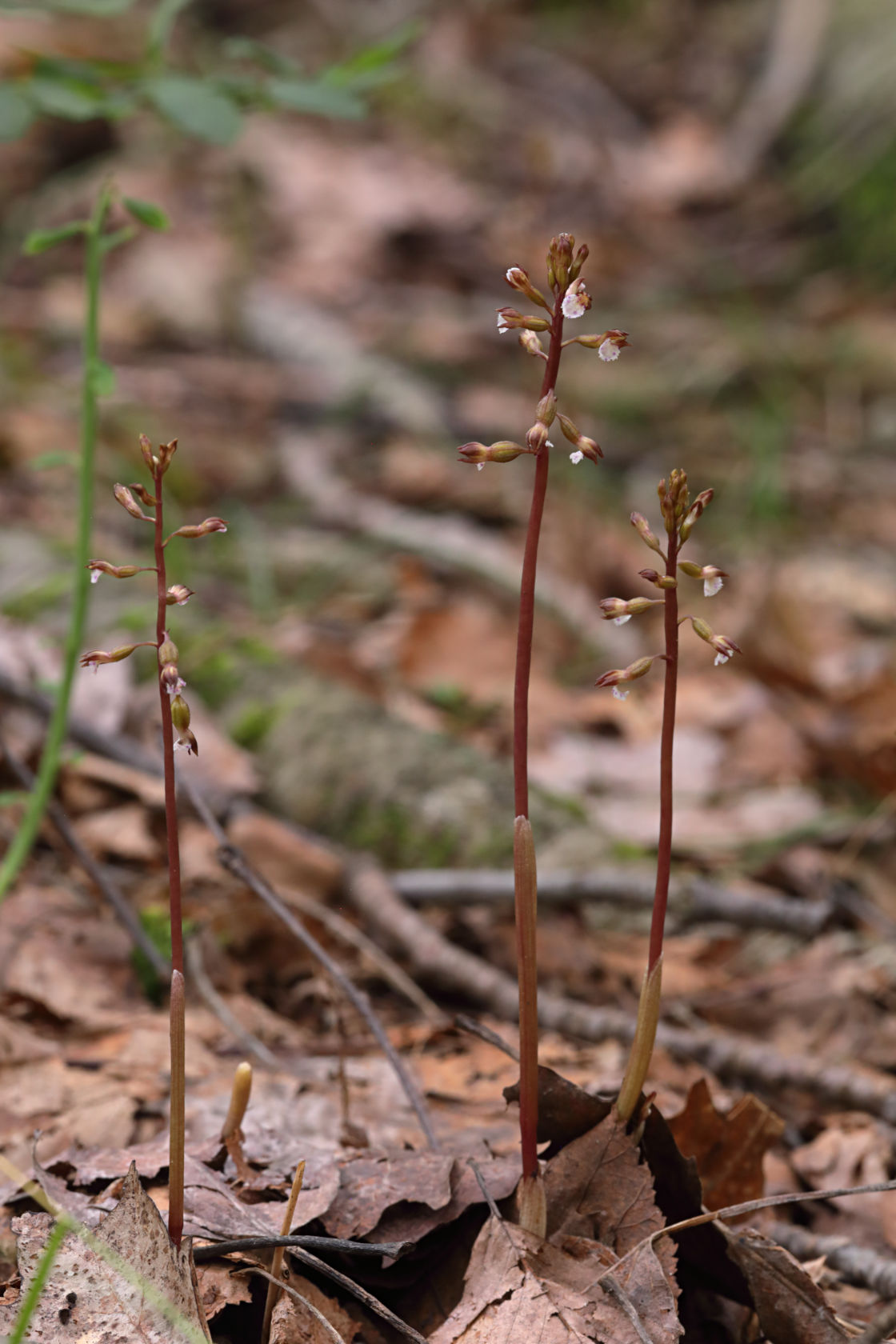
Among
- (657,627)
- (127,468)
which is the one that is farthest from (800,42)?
(127,468)

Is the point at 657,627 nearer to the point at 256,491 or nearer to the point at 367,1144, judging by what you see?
the point at 256,491

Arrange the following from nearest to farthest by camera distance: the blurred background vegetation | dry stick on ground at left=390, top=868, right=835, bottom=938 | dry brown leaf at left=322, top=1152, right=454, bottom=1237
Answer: dry brown leaf at left=322, top=1152, right=454, bottom=1237 < dry stick on ground at left=390, top=868, right=835, bottom=938 < the blurred background vegetation

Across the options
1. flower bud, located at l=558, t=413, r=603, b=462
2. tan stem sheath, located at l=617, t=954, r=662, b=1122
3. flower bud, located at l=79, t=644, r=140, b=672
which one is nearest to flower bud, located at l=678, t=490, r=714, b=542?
flower bud, located at l=558, t=413, r=603, b=462

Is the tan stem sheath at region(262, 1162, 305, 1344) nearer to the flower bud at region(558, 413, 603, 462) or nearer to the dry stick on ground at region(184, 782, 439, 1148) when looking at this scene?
the dry stick on ground at region(184, 782, 439, 1148)

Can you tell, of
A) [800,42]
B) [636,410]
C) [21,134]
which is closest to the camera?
[21,134]

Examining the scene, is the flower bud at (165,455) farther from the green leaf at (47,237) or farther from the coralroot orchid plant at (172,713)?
the green leaf at (47,237)
